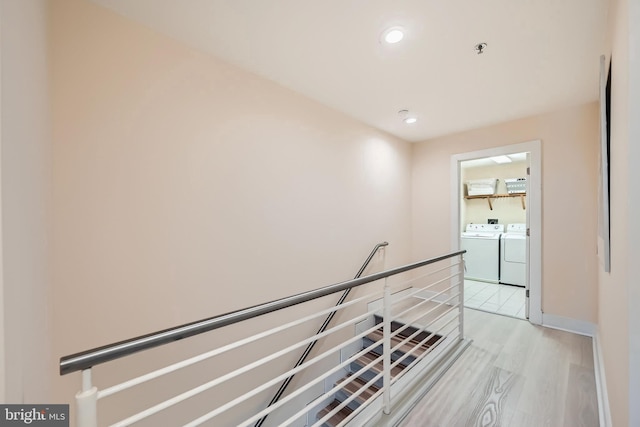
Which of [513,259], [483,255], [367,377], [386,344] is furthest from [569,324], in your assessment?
[386,344]

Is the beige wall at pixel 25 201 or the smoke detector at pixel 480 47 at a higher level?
the smoke detector at pixel 480 47

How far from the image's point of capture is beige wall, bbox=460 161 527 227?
4750 mm

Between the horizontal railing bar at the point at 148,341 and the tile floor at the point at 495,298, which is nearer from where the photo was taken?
the horizontal railing bar at the point at 148,341

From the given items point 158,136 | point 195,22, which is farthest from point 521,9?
point 158,136

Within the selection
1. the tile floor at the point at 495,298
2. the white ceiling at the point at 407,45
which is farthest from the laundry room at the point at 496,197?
the white ceiling at the point at 407,45

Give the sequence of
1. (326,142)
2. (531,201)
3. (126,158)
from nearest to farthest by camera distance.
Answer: (126,158)
(326,142)
(531,201)

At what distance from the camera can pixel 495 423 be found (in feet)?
4.83

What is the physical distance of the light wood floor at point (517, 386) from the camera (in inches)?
59.3

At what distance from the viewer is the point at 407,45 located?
64.2 inches

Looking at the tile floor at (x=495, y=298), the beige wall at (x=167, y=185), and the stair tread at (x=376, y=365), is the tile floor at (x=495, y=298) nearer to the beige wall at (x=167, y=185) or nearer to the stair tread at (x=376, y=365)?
the stair tread at (x=376, y=365)

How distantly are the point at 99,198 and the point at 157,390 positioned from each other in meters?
1.20

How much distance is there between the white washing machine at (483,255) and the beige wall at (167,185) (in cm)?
342

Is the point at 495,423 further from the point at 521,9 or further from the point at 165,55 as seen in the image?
the point at 165,55

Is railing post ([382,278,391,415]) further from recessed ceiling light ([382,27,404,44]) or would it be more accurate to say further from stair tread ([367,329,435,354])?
recessed ceiling light ([382,27,404,44])
